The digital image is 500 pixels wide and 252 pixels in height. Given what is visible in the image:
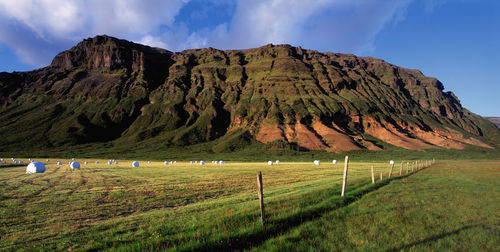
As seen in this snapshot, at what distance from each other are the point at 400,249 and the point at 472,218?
262 inches

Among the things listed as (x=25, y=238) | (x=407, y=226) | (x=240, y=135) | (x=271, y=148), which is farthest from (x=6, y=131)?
(x=407, y=226)

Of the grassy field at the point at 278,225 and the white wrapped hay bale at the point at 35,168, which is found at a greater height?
the white wrapped hay bale at the point at 35,168

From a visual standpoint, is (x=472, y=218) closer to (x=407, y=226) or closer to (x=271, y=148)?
(x=407, y=226)

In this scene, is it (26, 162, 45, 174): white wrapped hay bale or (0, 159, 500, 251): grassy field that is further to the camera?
(26, 162, 45, 174): white wrapped hay bale

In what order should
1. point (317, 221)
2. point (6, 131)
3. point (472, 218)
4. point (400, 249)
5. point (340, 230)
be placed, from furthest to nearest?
1. point (6, 131)
2. point (472, 218)
3. point (317, 221)
4. point (340, 230)
5. point (400, 249)

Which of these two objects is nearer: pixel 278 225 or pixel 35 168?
pixel 278 225

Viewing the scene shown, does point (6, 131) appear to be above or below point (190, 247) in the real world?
above

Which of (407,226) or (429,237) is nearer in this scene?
(429,237)

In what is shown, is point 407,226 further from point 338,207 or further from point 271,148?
point 271,148

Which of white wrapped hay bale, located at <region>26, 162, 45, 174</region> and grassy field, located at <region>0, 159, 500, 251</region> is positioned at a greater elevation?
white wrapped hay bale, located at <region>26, 162, 45, 174</region>

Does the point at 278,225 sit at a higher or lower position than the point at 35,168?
lower

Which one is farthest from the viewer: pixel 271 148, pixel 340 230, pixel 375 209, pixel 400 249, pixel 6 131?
pixel 6 131

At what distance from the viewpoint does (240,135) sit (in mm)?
195500

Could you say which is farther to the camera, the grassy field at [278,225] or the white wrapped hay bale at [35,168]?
the white wrapped hay bale at [35,168]
